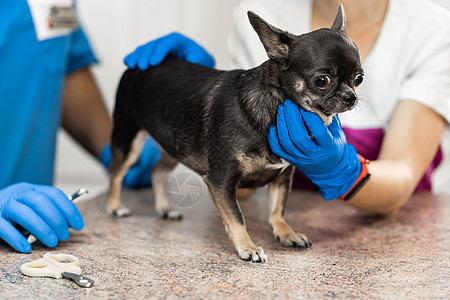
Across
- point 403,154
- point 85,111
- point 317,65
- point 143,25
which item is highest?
point 317,65

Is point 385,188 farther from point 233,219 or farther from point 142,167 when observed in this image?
point 142,167

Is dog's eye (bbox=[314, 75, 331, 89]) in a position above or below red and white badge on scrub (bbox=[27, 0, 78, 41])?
above

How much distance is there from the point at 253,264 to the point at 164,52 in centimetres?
68

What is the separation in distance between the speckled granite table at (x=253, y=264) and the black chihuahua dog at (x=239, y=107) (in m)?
0.09

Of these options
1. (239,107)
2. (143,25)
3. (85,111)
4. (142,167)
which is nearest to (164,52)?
(239,107)

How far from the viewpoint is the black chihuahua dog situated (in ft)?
3.29

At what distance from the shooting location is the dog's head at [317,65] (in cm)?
98

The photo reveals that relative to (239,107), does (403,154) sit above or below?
below

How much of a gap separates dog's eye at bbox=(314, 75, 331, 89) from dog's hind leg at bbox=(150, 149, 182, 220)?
0.72m

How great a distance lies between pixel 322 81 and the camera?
991 millimetres

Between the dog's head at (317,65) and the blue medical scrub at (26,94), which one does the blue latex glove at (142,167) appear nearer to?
the blue medical scrub at (26,94)

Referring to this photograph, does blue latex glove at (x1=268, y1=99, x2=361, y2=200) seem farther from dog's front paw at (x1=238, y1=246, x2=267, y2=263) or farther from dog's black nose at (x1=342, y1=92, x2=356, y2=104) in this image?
dog's front paw at (x1=238, y1=246, x2=267, y2=263)

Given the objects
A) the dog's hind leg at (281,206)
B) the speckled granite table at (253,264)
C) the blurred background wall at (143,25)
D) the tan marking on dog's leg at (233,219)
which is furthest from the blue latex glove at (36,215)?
the blurred background wall at (143,25)

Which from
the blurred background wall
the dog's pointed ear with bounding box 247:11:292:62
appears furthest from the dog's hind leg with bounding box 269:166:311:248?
the blurred background wall
